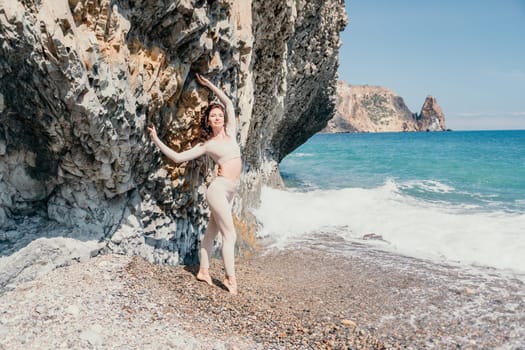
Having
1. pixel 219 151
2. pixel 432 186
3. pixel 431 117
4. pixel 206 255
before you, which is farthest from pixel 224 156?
pixel 431 117

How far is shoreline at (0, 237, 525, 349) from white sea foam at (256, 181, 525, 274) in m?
1.31

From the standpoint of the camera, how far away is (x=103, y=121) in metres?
4.11

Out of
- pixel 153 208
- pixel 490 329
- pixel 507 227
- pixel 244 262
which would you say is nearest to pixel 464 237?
pixel 507 227

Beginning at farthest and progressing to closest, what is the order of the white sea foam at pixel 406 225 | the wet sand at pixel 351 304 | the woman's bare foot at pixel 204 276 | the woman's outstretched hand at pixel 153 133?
the white sea foam at pixel 406 225
the woman's bare foot at pixel 204 276
the woman's outstretched hand at pixel 153 133
the wet sand at pixel 351 304

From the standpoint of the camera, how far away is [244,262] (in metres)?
7.29

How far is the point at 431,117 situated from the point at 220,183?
172419 millimetres

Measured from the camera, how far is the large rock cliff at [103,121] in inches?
145

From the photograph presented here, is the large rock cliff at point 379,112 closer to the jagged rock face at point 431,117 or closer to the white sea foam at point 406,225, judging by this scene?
the jagged rock face at point 431,117

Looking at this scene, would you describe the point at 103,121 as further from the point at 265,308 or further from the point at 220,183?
the point at 265,308

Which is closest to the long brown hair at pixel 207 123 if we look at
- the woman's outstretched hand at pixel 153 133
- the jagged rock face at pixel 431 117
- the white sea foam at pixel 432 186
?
the woman's outstretched hand at pixel 153 133

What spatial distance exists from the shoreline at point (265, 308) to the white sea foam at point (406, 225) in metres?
1.31

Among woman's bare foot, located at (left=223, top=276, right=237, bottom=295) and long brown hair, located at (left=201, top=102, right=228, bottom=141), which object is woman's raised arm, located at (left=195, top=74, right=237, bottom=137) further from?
woman's bare foot, located at (left=223, top=276, right=237, bottom=295)

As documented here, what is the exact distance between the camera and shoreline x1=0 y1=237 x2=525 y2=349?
11.6 ft

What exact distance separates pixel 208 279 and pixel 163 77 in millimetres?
2621
